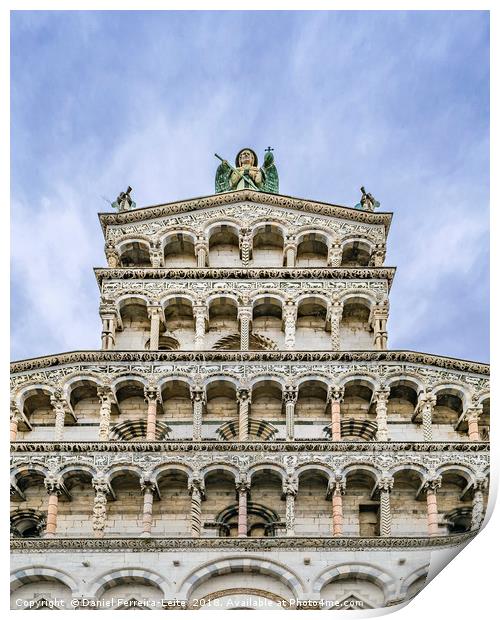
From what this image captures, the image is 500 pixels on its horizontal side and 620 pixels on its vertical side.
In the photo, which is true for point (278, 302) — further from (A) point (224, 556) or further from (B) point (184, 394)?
(A) point (224, 556)

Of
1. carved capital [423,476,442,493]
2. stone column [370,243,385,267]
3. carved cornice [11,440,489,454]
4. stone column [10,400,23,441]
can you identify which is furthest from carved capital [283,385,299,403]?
stone column [10,400,23,441]

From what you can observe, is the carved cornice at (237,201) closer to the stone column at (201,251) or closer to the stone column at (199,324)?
the stone column at (201,251)

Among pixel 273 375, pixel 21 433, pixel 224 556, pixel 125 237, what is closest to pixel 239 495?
pixel 224 556

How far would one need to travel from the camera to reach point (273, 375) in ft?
79.6

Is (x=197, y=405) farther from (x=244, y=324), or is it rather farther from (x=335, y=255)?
(x=335, y=255)

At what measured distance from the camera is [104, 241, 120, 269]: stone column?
1073 inches

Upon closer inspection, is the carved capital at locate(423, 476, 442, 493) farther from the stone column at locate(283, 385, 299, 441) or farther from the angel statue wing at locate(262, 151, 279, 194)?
the angel statue wing at locate(262, 151, 279, 194)

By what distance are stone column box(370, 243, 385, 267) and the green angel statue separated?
10.4 ft

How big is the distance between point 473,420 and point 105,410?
6.77 meters

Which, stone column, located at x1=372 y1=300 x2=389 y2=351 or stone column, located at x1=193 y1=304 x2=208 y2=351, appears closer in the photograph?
stone column, located at x1=372 y1=300 x2=389 y2=351

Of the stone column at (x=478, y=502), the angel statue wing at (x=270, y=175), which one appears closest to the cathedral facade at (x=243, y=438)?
the stone column at (x=478, y=502)

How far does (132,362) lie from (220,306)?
107 inches

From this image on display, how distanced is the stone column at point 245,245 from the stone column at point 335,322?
2.39 m

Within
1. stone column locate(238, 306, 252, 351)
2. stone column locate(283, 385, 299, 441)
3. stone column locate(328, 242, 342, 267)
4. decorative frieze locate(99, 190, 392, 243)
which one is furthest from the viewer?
decorative frieze locate(99, 190, 392, 243)
